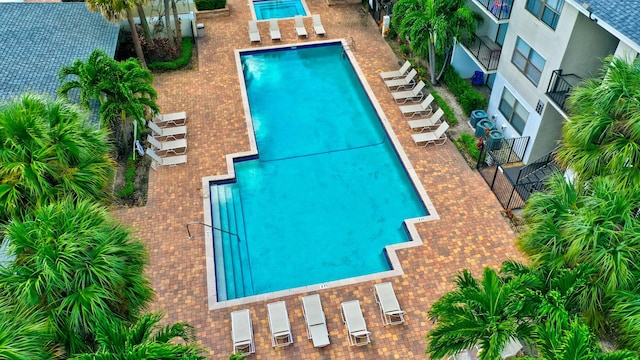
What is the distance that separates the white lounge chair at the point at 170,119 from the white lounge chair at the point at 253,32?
8165 millimetres

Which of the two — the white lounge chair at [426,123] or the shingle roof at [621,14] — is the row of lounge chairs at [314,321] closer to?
the white lounge chair at [426,123]

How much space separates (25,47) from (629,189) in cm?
2207

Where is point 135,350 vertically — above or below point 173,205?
above

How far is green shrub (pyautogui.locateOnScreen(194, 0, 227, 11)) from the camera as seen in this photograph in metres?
30.0

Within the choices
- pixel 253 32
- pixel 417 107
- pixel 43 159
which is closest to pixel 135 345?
pixel 43 159

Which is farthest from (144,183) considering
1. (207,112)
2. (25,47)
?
(25,47)

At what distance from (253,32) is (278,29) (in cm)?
150

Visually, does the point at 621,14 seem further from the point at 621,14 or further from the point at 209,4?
the point at 209,4

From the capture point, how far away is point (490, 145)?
20.1 meters

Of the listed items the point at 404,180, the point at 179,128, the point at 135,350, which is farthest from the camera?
the point at 179,128

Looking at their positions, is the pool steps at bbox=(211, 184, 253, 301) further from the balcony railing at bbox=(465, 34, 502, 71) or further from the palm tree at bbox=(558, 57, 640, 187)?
the balcony railing at bbox=(465, 34, 502, 71)

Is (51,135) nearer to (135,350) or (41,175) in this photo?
(41,175)

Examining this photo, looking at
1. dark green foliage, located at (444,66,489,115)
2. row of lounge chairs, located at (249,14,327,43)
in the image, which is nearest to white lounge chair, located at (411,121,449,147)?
dark green foliage, located at (444,66,489,115)

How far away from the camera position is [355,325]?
550 inches
